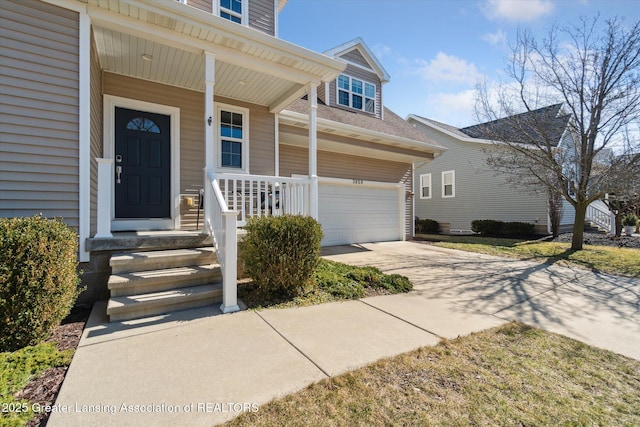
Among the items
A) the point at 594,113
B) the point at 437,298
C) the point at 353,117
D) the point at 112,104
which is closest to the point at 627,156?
the point at 594,113

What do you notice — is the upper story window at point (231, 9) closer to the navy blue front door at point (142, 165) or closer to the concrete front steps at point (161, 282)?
the navy blue front door at point (142, 165)

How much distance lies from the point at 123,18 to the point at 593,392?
6.21 meters

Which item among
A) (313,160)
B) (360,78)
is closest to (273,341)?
(313,160)

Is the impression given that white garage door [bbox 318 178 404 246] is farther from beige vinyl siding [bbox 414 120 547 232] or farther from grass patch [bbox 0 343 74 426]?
grass patch [bbox 0 343 74 426]

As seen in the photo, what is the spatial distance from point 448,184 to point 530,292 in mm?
11886

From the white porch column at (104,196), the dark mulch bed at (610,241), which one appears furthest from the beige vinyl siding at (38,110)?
the dark mulch bed at (610,241)

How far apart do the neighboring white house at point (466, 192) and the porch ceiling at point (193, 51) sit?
24.7 ft

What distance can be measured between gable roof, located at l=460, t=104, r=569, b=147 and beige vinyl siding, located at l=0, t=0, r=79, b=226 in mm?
10229

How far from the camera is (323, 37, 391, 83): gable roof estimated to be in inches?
395

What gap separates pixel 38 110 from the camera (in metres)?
3.53

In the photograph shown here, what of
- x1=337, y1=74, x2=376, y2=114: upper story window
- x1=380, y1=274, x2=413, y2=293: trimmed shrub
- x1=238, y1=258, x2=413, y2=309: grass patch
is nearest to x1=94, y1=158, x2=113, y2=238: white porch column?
x1=238, y1=258, x2=413, y2=309: grass patch

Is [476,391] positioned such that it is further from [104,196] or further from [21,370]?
[104,196]

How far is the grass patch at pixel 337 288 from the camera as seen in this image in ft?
12.4

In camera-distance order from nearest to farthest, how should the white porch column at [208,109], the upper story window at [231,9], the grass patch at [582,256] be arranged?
the white porch column at [208,109] < the grass patch at [582,256] < the upper story window at [231,9]
